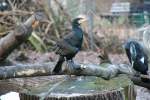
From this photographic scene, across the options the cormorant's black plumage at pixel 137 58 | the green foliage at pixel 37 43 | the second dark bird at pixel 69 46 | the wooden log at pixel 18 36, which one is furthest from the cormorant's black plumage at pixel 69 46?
the green foliage at pixel 37 43

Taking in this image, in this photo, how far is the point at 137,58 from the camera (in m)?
6.69

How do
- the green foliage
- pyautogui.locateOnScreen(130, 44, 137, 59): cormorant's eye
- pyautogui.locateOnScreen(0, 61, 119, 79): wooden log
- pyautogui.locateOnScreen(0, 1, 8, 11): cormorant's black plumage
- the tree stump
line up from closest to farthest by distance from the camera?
the tree stump, pyautogui.locateOnScreen(0, 61, 119, 79): wooden log, pyautogui.locateOnScreen(130, 44, 137, 59): cormorant's eye, pyautogui.locateOnScreen(0, 1, 8, 11): cormorant's black plumage, the green foliage

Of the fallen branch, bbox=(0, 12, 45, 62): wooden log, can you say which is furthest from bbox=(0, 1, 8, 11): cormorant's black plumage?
the fallen branch

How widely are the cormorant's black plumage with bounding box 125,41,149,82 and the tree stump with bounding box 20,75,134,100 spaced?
3.38 feet

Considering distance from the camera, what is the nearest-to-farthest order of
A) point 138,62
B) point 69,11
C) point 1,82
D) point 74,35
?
1. point 74,35
2. point 138,62
3. point 1,82
4. point 69,11

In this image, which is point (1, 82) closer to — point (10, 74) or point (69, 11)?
point (10, 74)

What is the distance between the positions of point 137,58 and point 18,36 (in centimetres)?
175

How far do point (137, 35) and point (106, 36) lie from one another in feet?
2.75

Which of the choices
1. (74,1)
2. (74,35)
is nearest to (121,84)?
(74,35)

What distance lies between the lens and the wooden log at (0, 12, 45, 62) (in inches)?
281

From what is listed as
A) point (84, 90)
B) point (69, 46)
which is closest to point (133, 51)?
point (69, 46)

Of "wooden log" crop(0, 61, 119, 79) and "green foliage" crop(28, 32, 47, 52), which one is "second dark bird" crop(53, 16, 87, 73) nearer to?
"wooden log" crop(0, 61, 119, 79)

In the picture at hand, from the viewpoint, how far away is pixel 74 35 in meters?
5.92

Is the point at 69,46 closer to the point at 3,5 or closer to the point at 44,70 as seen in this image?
the point at 44,70
